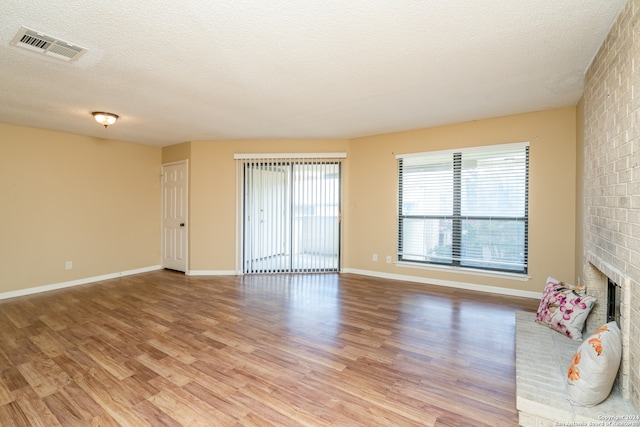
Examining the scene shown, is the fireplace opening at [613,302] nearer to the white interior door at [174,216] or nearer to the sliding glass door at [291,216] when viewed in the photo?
the sliding glass door at [291,216]

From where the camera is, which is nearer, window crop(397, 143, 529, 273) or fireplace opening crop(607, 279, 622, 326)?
fireplace opening crop(607, 279, 622, 326)

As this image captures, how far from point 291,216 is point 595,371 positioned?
178 inches

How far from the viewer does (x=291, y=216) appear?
5.57 metres

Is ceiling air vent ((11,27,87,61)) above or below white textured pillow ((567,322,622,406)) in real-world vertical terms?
above

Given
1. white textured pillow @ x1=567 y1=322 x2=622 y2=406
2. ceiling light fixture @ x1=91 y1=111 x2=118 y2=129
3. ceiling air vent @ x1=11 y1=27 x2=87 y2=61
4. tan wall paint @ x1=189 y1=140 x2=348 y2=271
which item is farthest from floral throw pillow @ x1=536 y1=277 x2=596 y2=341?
ceiling light fixture @ x1=91 y1=111 x2=118 y2=129

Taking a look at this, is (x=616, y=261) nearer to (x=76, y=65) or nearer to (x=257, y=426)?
(x=257, y=426)

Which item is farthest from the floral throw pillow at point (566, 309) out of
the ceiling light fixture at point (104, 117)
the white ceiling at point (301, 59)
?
the ceiling light fixture at point (104, 117)

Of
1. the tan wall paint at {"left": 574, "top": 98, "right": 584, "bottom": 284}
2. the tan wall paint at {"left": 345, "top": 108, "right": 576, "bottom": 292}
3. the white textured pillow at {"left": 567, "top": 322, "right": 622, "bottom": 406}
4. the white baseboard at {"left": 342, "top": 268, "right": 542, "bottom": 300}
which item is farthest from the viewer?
the white baseboard at {"left": 342, "top": 268, "right": 542, "bottom": 300}

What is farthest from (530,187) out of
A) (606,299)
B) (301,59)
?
(301,59)


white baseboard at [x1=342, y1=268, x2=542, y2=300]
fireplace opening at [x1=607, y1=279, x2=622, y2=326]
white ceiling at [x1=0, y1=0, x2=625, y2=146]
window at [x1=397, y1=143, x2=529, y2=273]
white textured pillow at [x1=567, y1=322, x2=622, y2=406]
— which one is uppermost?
white ceiling at [x1=0, y1=0, x2=625, y2=146]

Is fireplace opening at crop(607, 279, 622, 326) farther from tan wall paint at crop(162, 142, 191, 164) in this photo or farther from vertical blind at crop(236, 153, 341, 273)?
tan wall paint at crop(162, 142, 191, 164)

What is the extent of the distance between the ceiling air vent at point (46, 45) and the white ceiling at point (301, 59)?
5 centimetres

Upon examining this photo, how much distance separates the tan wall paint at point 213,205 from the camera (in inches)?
219

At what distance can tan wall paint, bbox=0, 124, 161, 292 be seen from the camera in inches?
171
